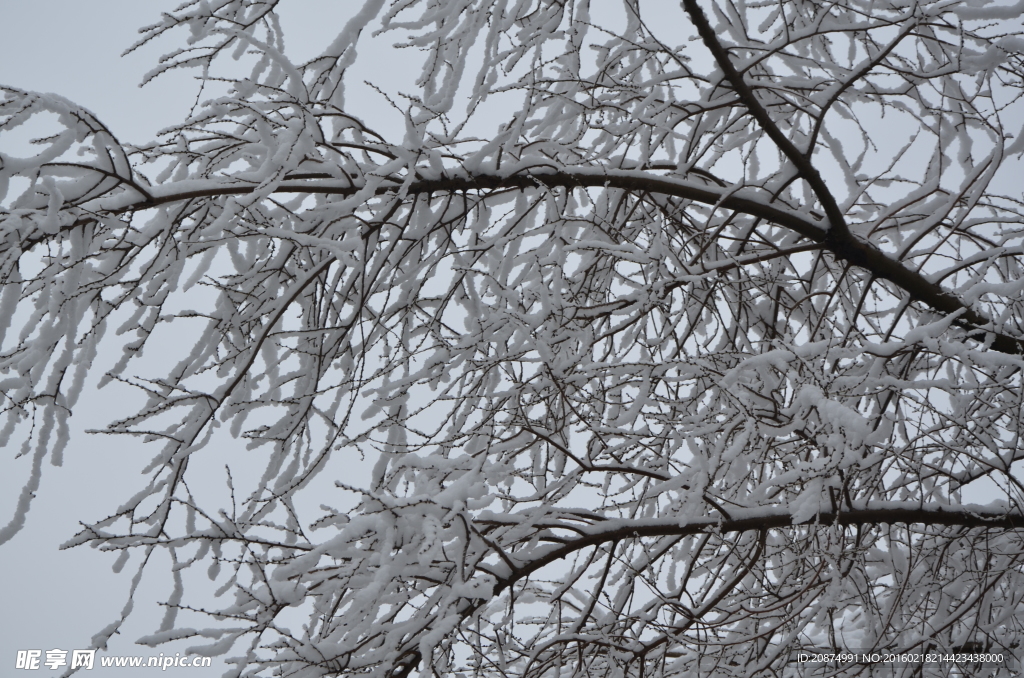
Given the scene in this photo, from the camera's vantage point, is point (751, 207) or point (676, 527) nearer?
point (676, 527)

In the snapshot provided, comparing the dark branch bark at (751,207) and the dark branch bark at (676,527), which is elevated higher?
the dark branch bark at (751,207)

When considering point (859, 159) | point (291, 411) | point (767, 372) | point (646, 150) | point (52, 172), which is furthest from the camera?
point (859, 159)

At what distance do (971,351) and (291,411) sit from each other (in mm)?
2287

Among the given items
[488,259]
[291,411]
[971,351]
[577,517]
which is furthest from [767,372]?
[291,411]

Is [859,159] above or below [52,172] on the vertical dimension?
above

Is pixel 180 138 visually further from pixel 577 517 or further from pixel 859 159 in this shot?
pixel 859 159

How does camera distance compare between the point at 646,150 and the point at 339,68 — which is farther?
the point at 646,150

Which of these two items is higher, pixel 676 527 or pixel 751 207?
pixel 751 207

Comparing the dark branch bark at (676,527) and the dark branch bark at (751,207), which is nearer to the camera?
the dark branch bark at (676,527)

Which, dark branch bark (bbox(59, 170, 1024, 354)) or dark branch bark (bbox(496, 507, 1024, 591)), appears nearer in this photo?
dark branch bark (bbox(496, 507, 1024, 591))

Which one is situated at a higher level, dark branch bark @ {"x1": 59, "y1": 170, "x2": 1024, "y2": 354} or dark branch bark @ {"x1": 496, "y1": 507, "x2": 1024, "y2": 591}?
dark branch bark @ {"x1": 59, "y1": 170, "x2": 1024, "y2": 354}

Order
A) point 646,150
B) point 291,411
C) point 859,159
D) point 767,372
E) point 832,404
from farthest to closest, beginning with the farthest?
point 859,159, point 646,150, point 291,411, point 767,372, point 832,404

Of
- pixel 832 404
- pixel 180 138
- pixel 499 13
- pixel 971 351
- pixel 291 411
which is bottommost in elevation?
pixel 832 404

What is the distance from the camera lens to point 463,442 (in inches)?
113
